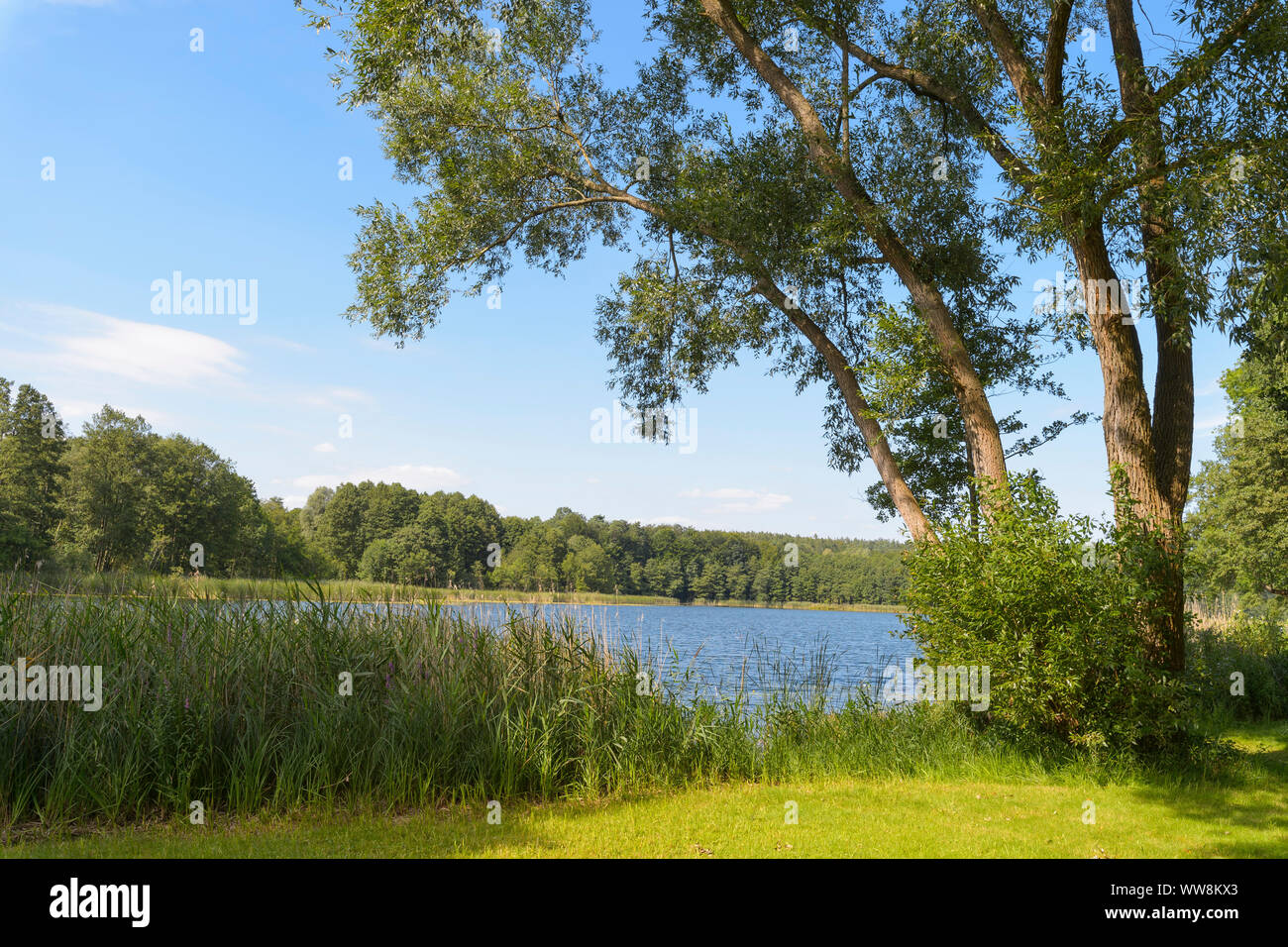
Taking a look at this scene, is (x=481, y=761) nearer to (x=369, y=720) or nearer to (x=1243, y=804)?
(x=369, y=720)

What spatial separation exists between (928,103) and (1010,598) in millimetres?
9504

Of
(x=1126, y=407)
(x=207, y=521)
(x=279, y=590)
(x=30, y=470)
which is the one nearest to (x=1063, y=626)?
(x=1126, y=407)

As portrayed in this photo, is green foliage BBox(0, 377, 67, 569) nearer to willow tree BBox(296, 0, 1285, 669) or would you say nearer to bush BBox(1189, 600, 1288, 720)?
willow tree BBox(296, 0, 1285, 669)

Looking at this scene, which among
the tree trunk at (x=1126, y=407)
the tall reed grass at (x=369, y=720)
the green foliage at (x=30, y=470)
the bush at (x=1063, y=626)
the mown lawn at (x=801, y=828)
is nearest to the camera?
the mown lawn at (x=801, y=828)

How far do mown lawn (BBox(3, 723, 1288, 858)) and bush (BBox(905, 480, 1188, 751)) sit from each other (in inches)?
29.1

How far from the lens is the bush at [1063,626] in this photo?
26.6 feet

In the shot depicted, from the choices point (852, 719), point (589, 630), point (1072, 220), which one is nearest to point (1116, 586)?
point (852, 719)

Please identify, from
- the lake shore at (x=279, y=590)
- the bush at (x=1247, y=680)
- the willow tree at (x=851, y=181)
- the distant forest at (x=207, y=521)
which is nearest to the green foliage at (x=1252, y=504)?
the bush at (x=1247, y=680)

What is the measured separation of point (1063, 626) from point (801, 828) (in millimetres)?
3633

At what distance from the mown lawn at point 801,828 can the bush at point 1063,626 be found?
74 centimetres

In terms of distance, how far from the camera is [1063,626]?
26.7 feet

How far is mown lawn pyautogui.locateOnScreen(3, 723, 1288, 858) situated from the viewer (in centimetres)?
581

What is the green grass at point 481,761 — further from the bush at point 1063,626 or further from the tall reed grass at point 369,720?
the bush at point 1063,626
